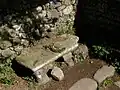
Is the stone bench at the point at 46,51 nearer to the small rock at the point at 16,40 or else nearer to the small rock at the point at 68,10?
the small rock at the point at 16,40

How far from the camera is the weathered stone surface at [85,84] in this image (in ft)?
18.0

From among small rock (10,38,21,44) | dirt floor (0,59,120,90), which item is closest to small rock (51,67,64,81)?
dirt floor (0,59,120,90)

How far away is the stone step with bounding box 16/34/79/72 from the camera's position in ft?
18.0

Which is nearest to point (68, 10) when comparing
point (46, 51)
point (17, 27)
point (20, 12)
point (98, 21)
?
point (98, 21)

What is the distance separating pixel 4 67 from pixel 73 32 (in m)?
1.91

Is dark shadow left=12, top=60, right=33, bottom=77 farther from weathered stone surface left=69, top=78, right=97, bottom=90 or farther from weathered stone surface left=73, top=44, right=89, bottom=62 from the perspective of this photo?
weathered stone surface left=73, top=44, right=89, bottom=62

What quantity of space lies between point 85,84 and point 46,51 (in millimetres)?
978

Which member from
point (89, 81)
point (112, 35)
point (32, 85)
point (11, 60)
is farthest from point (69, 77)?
point (112, 35)

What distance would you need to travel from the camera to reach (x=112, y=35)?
6.68m

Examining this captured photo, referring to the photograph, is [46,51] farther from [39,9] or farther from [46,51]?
[39,9]

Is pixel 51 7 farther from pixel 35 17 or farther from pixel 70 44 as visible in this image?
pixel 70 44

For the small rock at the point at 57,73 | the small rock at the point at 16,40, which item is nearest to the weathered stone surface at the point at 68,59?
the small rock at the point at 57,73

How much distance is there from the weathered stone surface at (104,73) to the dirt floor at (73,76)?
10cm

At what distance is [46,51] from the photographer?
5812 millimetres
